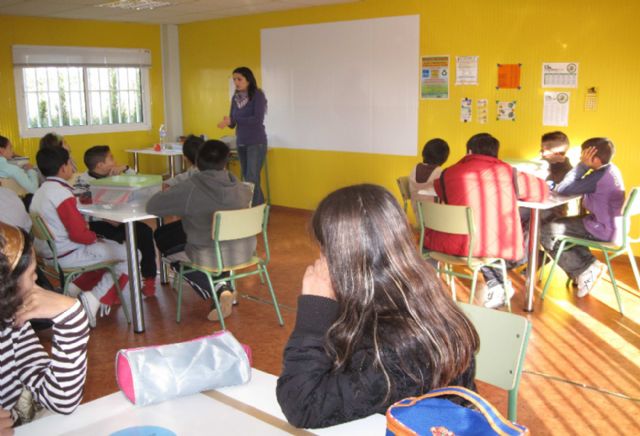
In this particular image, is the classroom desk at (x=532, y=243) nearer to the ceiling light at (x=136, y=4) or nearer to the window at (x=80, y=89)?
the ceiling light at (x=136, y=4)

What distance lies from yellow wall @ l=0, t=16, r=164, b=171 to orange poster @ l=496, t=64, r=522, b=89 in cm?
477

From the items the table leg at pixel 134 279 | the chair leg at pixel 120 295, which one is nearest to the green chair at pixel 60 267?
the chair leg at pixel 120 295

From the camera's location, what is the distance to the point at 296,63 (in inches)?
289

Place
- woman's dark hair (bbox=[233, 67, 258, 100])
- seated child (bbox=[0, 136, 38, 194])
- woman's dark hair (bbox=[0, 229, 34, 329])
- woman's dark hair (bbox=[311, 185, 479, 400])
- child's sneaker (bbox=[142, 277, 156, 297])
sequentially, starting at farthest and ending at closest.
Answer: woman's dark hair (bbox=[233, 67, 258, 100]) < seated child (bbox=[0, 136, 38, 194]) < child's sneaker (bbox=[142, 277, 156, 297]) < woman's dark hair (bbox=[0, 229, 34, 329]) < woman's dark hair (bbox=[311, 185, 479, 400])

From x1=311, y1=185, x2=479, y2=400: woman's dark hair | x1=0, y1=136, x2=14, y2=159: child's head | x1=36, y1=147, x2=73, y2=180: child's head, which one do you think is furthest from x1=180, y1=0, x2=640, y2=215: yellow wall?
x1=311, y1=185, x2=479, y2=400: woman's dark hair

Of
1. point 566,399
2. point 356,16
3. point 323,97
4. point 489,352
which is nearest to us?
point 489,352

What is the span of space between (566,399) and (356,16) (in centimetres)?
469

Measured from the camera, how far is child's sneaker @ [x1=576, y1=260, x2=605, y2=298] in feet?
15.0

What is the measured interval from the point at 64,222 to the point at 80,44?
4.81 metres

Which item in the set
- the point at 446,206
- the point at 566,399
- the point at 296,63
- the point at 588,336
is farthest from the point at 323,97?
the point at 566,399

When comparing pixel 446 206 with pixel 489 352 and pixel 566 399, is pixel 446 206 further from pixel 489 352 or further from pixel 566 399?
pixel 489 352

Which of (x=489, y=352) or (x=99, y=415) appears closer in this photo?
(x=99, y=415)

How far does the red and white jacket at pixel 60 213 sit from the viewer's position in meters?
3.85

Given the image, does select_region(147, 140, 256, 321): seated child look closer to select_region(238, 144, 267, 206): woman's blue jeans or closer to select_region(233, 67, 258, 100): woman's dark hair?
select_region(233, 67, 258, 100): woman's dark hair
